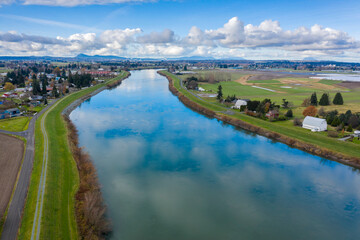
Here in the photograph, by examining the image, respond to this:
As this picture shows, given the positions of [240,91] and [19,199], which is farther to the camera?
[240,91]

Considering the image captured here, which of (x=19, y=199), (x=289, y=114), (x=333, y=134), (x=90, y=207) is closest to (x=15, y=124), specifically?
(x=19, y=199)

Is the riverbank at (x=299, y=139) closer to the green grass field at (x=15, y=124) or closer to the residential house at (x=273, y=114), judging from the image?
the residential house at (x=273, y=114)

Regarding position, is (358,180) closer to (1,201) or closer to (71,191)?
(71,191)

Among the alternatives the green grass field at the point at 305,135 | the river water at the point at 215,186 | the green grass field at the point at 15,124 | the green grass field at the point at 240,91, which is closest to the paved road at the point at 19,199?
the river water at the point at 215,186

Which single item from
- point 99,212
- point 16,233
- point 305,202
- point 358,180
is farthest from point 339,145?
point 16,233

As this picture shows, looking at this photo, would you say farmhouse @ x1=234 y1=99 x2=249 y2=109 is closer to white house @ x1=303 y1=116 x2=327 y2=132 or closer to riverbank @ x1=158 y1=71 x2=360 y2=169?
riverbank @ x1=158 y1=71 x2=360 y2=169

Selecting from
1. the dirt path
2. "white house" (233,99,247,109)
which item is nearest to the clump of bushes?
the dirt path

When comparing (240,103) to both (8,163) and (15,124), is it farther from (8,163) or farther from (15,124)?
(15,124)
